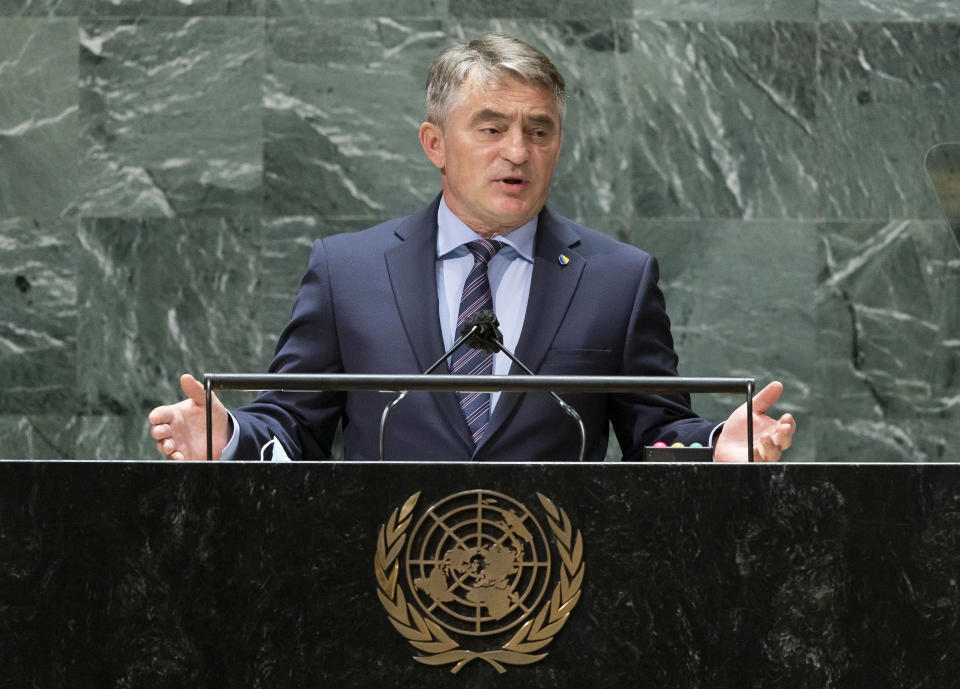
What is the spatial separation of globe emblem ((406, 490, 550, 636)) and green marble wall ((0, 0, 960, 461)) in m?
3.34

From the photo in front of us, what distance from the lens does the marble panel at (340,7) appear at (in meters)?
5.21

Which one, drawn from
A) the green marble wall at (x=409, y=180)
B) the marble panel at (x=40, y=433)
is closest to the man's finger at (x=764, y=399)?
the green marble wall at (x=409, y=180)

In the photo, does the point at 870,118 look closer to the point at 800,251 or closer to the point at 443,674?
the point at 800,251

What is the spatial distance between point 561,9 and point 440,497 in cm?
360

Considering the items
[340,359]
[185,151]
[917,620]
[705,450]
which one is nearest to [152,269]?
[185,151]

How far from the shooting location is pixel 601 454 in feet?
10.3

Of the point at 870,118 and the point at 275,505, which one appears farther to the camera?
the point at 870,118

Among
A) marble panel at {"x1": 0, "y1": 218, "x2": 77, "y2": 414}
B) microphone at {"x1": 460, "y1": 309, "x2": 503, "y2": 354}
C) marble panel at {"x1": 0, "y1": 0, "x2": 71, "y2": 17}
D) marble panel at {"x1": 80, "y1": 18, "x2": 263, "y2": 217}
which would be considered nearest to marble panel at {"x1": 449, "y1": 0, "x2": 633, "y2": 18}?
marble panel at {"x1": 80, "y1": 18, "x2": 263, "y2": 217}

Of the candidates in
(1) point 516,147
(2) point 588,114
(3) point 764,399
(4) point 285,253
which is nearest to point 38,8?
(4) point 285,253

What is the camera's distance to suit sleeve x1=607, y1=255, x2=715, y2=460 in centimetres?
299

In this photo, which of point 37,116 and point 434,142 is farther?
point 37,116

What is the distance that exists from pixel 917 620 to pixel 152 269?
3.82 metres

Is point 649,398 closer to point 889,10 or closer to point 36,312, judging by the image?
point 889,10

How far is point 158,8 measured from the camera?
5223 mm
